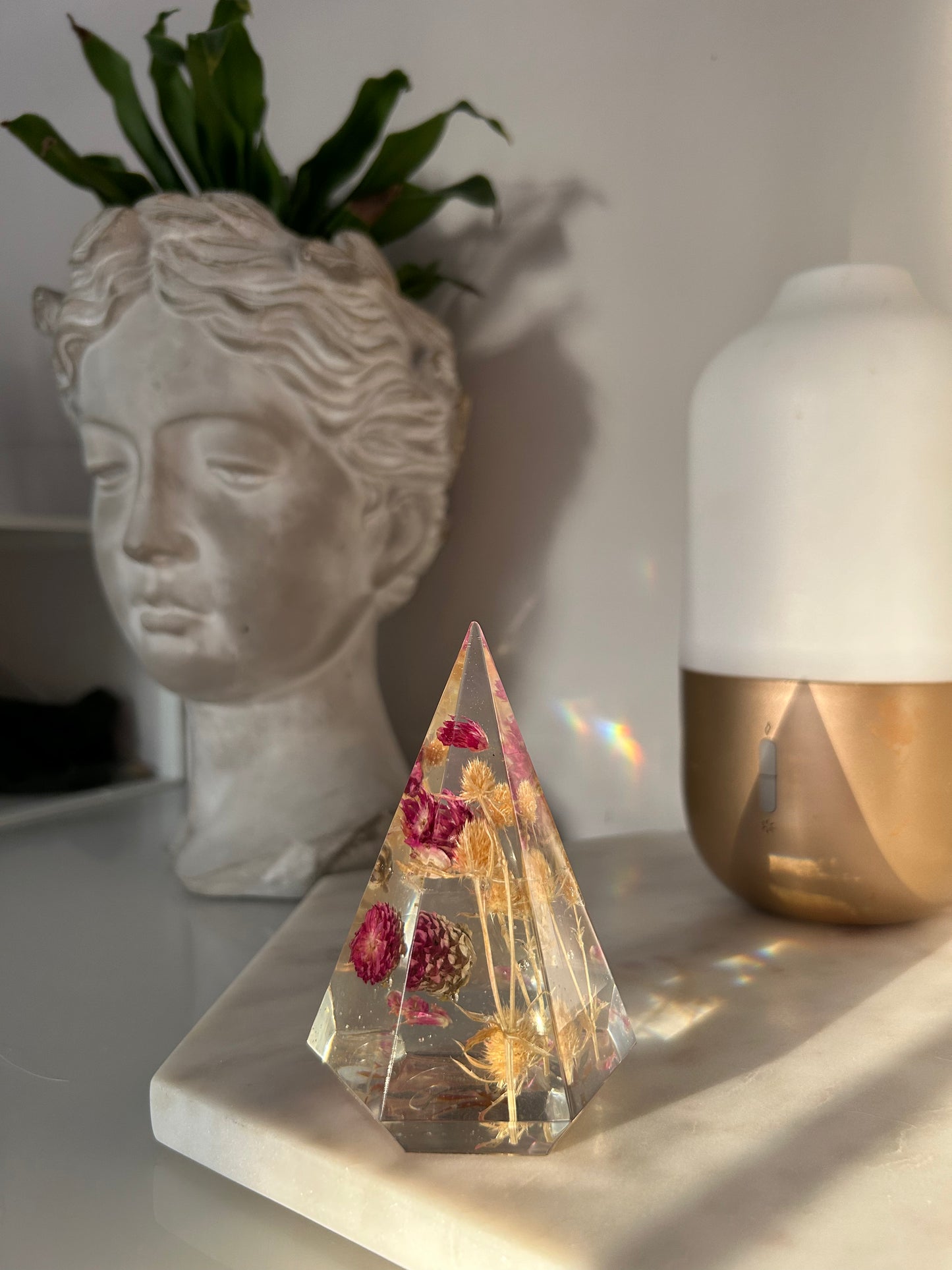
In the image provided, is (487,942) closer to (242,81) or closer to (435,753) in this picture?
(435,753)

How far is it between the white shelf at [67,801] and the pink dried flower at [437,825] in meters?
0.83

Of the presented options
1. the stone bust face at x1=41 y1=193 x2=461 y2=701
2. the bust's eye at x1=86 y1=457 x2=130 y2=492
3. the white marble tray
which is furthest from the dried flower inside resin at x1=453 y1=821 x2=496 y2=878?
the bust's eye at x1=86 y1=457 x2=130 y2=492

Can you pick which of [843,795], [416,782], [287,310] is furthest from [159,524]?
[843,795]

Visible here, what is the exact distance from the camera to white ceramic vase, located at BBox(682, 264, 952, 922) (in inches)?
22.4

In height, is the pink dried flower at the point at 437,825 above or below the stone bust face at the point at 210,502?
below

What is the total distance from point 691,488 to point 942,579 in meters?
0.17

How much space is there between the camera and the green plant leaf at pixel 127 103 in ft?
2.81

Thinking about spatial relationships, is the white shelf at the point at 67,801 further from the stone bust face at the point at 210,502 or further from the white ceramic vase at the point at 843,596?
the white ceramic vase at the point at 843,596

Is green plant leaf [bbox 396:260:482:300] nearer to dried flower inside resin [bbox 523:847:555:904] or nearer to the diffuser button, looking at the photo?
the diffuser button

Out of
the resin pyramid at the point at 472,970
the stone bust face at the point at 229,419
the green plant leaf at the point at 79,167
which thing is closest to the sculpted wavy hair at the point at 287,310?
the stone bust face at the point at 229,419

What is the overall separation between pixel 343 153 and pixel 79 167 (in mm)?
231

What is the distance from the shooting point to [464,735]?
1.34 ft

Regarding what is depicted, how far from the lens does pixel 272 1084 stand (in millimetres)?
439

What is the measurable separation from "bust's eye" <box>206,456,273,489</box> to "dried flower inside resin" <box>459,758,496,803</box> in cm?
43
